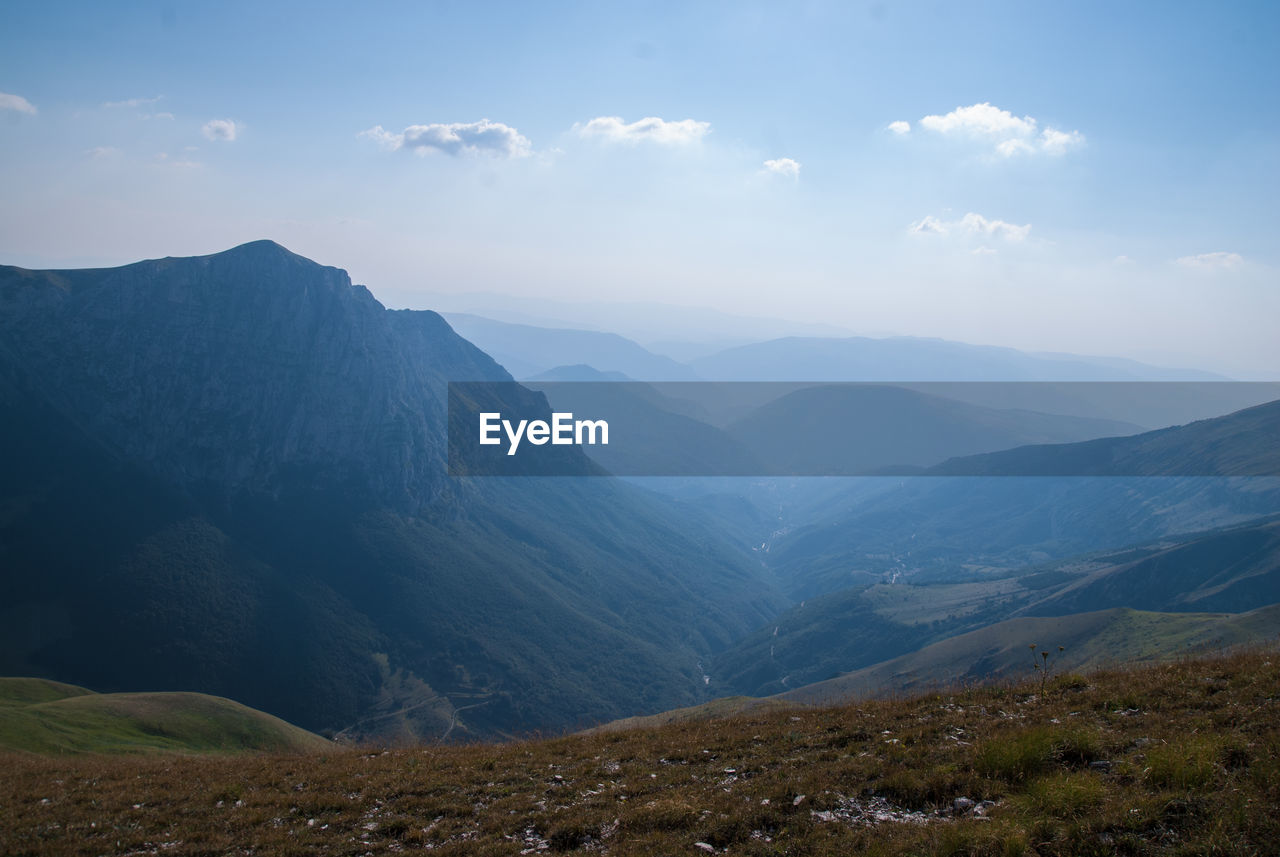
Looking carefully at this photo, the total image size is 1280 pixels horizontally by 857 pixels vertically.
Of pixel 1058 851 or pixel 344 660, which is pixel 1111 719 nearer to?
pixel 1058 851

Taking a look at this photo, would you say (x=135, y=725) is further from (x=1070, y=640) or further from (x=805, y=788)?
(x=1070, y=640)

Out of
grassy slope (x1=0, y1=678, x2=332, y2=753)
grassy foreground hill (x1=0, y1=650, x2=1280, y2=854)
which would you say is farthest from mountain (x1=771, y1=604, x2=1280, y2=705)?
grassy foreground hill (x1=0, y1=650, x2=1280, y2=854)

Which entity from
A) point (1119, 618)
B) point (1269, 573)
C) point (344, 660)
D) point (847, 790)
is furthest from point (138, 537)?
point (1269, 573)

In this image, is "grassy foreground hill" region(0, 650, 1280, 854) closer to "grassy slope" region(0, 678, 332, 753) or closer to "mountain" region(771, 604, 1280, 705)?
"grassy slope" region(0, 678, 332, 753)

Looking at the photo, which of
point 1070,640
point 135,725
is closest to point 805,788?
point 135,725

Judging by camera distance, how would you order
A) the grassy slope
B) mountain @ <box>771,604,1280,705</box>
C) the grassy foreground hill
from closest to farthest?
the grassy foreground hill → the grassy slope → mountain @ <box>771,604,1280,705</box>

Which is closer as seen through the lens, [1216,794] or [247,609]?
[1216,794]
